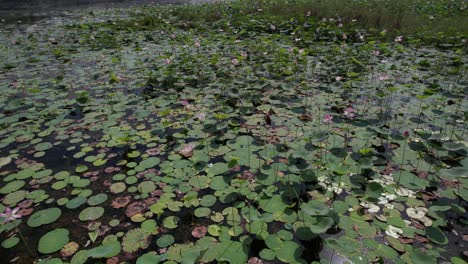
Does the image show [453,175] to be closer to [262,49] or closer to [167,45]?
[262,49]

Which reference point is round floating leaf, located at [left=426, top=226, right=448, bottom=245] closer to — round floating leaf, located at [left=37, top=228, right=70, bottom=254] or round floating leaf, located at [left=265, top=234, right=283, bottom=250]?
round floating leaf, located at [left=265, top=234, right=283, bottom=250]

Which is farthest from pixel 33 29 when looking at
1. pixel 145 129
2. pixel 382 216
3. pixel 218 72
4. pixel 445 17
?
pixel 445 17

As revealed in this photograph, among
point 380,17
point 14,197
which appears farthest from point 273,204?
point 380,17

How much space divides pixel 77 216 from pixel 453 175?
316 centimetres

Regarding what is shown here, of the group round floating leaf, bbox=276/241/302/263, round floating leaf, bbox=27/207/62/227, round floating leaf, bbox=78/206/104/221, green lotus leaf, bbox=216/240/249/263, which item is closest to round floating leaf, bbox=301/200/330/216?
round floating leaf, bbox=276/241/302/263

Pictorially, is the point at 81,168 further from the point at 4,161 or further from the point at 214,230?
the point at 214,230

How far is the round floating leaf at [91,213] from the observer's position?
8.07ft

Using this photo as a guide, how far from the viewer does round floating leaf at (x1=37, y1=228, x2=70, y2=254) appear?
2152 mm

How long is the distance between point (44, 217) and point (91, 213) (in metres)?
0.38

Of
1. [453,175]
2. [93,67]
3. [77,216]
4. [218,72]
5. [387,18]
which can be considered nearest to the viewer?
[453,175]

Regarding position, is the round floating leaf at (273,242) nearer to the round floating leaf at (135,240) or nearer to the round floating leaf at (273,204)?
the round floating leaf at (273,204)

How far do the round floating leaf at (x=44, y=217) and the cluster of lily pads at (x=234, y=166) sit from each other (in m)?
0.01

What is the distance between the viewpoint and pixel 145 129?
3871mm

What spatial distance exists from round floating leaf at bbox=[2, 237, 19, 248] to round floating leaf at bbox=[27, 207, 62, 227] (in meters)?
0.15
